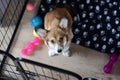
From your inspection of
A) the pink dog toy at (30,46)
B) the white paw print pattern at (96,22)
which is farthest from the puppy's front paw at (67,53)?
the pink dog toy at (30,46)

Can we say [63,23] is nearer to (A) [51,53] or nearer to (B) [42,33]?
(B) [42,33]

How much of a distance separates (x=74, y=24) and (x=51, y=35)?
49 centimetres

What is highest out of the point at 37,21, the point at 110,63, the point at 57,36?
the point at 37,21

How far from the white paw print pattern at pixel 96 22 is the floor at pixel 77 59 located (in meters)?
0.07

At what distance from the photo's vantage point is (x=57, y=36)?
6.00 ft

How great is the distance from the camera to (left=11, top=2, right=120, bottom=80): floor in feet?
6.79

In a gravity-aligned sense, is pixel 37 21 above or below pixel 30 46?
above

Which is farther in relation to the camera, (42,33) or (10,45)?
(10,45)

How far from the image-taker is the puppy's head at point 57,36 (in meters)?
1.83

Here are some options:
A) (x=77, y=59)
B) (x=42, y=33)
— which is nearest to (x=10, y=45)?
(x=42, y=33)

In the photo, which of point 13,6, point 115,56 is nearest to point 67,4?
point 13,6

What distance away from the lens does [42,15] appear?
7.64 ft

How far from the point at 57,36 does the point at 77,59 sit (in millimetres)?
404

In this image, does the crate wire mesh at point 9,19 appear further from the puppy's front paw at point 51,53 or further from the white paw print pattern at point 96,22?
the puppy's front paw at point 51,53
